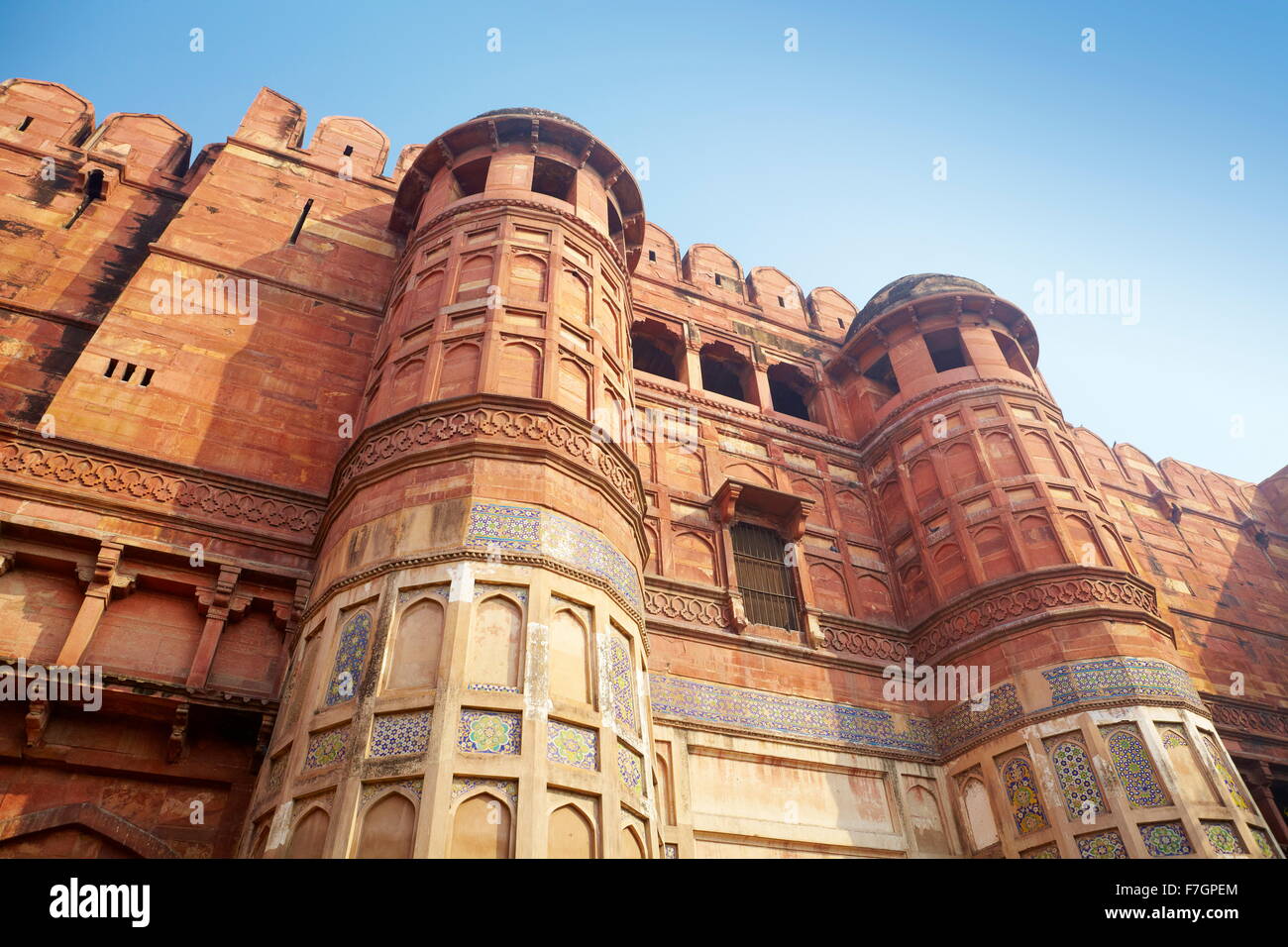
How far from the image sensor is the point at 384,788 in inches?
258

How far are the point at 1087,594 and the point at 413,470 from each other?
30.4 feet

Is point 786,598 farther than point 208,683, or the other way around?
point 786,598

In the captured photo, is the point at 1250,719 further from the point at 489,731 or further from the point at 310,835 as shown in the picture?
the point at 310,835

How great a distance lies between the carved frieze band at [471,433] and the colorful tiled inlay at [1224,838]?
7764 millimetres

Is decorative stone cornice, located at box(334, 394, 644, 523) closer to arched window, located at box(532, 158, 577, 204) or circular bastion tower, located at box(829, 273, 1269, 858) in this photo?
arched window, located at box(532, 158, 577, 204)

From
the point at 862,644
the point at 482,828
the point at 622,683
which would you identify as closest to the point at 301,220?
the point at 622,683

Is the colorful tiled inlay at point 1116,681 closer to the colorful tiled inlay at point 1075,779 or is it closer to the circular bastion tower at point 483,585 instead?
the colorful tiled inlay at point 1075,779

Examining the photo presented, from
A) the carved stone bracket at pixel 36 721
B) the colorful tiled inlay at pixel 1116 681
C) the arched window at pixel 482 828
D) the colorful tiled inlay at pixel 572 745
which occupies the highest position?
the colorful tiled inlay at pixel 1116 681

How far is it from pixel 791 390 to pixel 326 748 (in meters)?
13.5

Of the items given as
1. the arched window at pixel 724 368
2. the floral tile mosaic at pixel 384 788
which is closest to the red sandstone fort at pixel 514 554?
the floral tile mosaic at pixel 384 788

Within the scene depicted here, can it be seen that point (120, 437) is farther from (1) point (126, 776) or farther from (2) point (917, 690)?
(2) point (917, 690)

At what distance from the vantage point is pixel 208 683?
8.73 metres

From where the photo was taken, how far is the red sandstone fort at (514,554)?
301 inches
